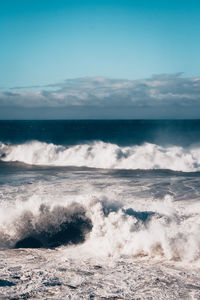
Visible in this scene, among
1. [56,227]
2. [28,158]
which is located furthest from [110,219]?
[28,158]

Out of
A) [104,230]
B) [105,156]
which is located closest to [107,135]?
[105,156]

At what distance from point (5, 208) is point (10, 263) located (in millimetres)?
2767

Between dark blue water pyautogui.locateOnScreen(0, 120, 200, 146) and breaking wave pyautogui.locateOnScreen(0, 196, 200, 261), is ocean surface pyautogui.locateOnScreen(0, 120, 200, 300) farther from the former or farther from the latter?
dark blue water pyautogui.locateOnScreen(0, 120, 200, 146)

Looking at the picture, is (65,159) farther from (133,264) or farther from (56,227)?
(133,264)

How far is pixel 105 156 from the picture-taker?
72.8 feet

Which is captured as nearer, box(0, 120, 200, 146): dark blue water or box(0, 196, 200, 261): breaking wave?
box(0, 196, 200, 261): breaking wave

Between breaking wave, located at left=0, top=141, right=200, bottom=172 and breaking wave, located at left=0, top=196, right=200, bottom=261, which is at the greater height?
breaking wave, located at left=0, top=141, right=200, bottom=172

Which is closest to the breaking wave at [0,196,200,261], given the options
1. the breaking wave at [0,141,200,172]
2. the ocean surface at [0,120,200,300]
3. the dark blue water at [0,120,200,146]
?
the ocean surface at [0,120,200,300]

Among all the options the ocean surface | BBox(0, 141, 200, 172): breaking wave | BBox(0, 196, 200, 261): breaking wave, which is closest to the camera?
the ocean surface

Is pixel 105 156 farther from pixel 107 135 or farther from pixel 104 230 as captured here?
pixel 107 135

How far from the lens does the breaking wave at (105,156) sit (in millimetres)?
20014

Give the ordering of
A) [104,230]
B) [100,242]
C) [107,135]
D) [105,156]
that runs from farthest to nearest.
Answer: [107,135] → [105,156] → [104,230] → [100,242]

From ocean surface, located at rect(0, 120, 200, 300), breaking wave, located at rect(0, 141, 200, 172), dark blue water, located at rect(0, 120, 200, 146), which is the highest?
dark blue water, located at rect(0, 120, 200, 146)

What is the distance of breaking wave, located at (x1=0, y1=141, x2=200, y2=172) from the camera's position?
20.0m
